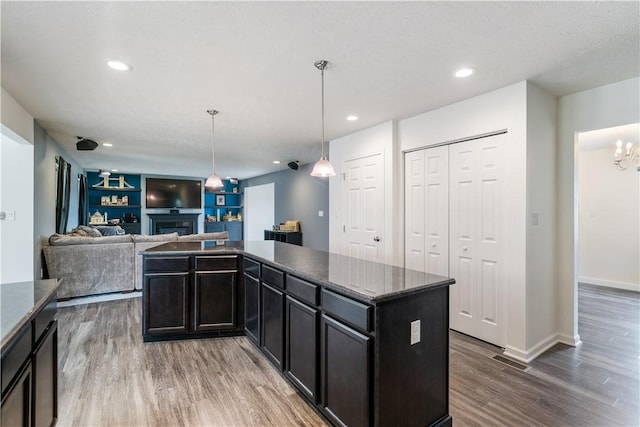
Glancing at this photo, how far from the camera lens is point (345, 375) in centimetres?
173

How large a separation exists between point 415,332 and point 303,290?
76cm

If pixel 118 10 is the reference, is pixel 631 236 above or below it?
below

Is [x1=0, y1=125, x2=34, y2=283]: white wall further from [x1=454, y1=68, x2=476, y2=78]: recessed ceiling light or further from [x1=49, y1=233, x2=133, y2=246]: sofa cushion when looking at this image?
[x1=454, y1=68, x2=476, y2=78]: recessed ceiling light

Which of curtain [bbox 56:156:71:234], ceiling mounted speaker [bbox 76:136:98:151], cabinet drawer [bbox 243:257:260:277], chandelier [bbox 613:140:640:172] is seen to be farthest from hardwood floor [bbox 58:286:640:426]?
ceiling mounted speaker [bbox 76:136:98:151]

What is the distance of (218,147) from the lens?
5742 millimetres

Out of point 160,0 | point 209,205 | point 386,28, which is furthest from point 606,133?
point 209,205

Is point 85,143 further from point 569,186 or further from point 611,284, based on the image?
point 611,284

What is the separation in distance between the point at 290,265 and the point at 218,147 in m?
4.12

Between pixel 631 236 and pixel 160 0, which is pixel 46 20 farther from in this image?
pixel 631 236

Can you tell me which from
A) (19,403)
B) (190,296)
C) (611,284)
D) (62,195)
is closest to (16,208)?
(62,195)

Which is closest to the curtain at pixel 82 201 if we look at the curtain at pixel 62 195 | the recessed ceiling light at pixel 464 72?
the curtain at pixel 62 195

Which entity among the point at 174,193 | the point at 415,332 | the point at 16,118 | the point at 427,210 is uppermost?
the point at 16,118

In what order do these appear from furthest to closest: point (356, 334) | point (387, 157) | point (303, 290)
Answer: point (387, 157), point (303, 290), point (356, 334)

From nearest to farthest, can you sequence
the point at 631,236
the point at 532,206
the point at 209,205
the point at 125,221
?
the point at 532,206
the point at 631,236
the point at 125,221
the point at 209,205
